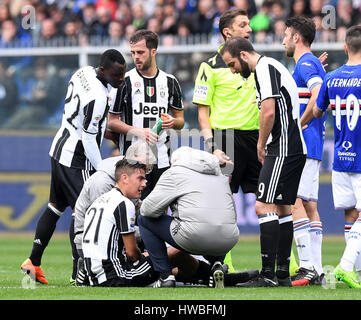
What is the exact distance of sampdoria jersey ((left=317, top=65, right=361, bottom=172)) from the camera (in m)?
8.53

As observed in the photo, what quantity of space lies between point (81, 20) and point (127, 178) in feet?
36.4

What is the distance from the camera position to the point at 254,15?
55.8 ft

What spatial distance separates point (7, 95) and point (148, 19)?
3282mm

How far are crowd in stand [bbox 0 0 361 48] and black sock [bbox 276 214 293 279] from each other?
8211mm

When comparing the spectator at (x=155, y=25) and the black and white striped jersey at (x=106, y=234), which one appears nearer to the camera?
the black and white striped jersey at (x=106, y=234)

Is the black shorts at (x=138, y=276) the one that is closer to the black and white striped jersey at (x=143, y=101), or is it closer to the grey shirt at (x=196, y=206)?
the grey shirt at (x=196, y=206)

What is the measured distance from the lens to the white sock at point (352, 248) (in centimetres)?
805

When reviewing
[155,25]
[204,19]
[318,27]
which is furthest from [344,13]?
[155,25]

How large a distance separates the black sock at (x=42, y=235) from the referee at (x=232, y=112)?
5.94 ft

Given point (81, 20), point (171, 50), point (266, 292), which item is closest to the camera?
point (266, 292)

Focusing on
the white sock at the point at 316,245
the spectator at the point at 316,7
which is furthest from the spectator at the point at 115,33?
the white sock at the point at 316,245
